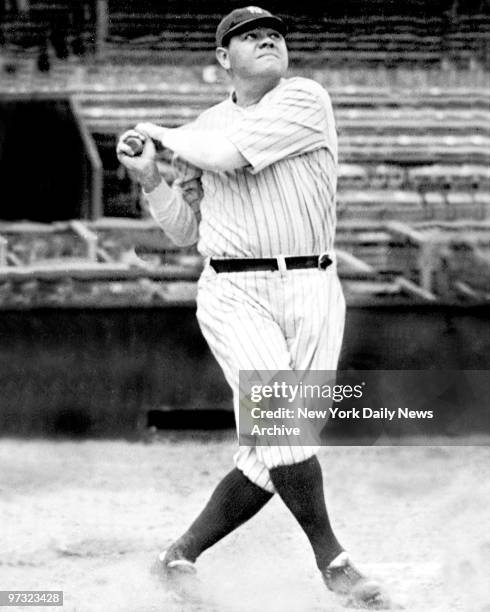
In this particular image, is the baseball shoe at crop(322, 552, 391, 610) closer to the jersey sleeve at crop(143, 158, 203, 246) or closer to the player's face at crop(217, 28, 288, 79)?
the jersey sleeve at crop(143, 158, 203, 246)

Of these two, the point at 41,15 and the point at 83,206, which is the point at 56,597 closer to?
the point at 83,206

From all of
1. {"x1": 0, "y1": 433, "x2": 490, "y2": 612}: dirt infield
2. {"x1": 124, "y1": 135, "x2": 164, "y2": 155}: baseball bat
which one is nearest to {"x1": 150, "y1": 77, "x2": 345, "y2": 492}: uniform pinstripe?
{"x1": 124, "y1": 135, "x2": 164, "y2": 155}: baseball bat

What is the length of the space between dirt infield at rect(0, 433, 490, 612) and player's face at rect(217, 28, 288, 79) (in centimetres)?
173

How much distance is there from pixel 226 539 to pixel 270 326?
126cm

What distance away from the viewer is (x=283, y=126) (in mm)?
4246

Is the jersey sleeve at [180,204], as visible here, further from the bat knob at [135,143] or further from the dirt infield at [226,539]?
the dirt infield at [226,539]

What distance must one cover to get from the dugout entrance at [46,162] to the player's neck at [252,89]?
2.34 meters

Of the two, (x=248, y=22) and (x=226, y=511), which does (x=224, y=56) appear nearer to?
(x=248, y=22)

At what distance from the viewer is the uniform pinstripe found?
4.30 metres

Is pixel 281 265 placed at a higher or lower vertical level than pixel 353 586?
higher

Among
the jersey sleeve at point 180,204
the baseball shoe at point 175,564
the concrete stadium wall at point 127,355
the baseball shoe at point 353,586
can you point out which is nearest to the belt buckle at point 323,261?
the jersey sleeve at point 180,204

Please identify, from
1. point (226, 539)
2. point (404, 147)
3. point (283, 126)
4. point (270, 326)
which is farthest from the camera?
point (404, 147)

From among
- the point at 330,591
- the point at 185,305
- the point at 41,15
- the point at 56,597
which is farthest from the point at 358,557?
the point at 41,15

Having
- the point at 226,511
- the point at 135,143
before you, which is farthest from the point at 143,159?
the point at 226,511
